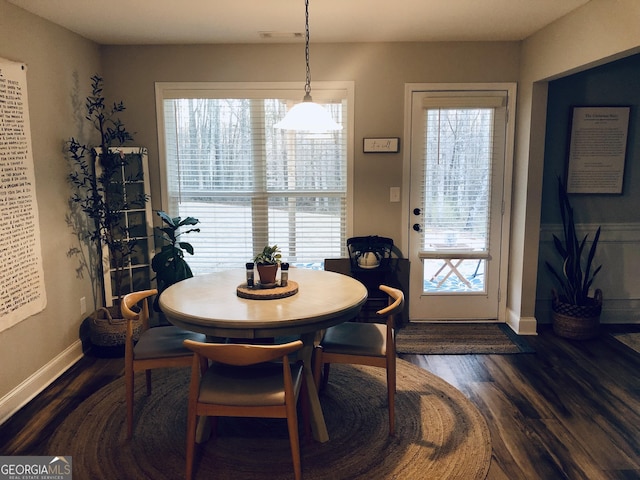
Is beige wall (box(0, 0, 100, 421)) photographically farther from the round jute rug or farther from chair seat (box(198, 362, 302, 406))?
chair seat (box(198, 362, 302, 406))

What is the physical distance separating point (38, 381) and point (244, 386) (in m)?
1.72

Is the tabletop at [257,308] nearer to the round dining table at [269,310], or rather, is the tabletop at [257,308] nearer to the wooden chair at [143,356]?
the round dining table at [269,310]

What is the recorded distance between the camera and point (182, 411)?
273 cm

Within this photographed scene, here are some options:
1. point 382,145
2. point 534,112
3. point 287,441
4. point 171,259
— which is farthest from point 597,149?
point 171,259

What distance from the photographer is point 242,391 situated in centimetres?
203

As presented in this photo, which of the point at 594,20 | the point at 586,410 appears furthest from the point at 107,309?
the point at 594,20

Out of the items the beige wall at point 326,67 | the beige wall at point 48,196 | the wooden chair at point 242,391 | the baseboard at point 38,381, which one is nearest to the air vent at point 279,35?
the beige wall at point 326,67

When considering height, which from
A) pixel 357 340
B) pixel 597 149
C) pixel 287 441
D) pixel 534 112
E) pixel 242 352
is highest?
pixel 534 112

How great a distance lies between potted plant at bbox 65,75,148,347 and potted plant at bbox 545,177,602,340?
3.41 m

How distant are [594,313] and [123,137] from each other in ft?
13.0

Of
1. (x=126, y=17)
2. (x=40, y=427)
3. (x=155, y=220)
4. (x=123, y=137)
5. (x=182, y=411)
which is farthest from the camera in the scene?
(x=155, y=220)

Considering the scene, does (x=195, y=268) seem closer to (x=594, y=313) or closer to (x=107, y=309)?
(x=107, y=309)

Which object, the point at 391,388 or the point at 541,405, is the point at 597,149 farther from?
the point at 391,388

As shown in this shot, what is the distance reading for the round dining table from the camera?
2170 millimetres
